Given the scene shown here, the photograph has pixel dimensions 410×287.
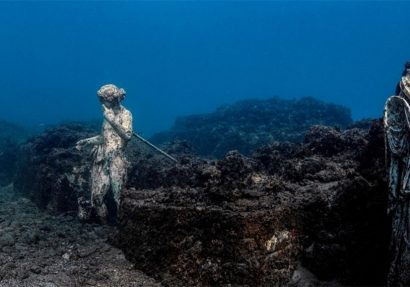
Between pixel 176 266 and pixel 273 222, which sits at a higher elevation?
pixel 273 222

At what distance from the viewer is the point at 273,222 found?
5539 mm

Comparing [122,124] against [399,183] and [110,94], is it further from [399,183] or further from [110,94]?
[399,183]

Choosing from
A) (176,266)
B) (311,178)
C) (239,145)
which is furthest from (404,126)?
(239,145)

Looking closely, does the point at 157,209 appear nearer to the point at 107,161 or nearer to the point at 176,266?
the point at 176,266

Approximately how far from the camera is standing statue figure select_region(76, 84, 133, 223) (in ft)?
31.1

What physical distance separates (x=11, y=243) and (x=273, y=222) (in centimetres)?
560

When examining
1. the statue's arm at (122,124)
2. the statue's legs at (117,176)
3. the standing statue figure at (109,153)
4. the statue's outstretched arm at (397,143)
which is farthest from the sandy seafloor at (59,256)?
the statue's outstretched arm at (397,143)

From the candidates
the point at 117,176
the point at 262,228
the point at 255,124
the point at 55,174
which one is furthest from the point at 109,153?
the point at 255,124

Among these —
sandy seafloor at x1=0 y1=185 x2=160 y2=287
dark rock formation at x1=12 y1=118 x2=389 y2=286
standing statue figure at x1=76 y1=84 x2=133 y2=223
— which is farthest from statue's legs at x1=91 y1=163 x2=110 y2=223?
dark rock formation at x1=12 y1=118 x2=389 y2=286

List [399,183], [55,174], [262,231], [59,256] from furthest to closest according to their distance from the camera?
[55,174]
[59,256]
[262,231]
[399,183]

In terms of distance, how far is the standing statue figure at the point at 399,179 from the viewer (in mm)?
4695

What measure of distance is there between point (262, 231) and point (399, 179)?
1.96 m

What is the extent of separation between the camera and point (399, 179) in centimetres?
491

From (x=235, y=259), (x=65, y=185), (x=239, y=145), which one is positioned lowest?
(x=235, y=259)
